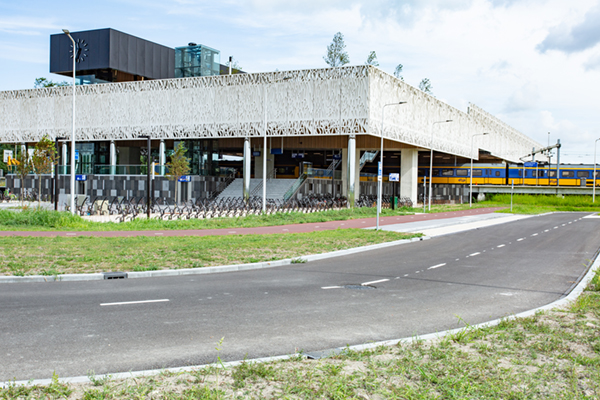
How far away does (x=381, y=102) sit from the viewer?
45.5 metres

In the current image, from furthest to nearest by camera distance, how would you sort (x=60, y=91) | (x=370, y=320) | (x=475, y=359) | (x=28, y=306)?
(x=60, y=91) → (x=28, y=306) → (x=370, y=320) → (x=475, y=359)

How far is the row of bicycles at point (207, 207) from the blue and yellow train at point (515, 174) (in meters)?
21.5

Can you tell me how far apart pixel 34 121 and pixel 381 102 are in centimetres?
3697

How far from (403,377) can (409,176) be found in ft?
167

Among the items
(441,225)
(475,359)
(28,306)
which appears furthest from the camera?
(441,225)

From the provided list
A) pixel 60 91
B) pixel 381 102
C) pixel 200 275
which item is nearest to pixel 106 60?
pixel 60 91

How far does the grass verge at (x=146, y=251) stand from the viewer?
12570mm

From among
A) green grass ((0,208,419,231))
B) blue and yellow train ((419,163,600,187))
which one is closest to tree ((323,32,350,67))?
blue and yellow train ((419,163,600,187))

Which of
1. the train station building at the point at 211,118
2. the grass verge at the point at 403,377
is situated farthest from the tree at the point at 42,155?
the grass verge at the point at 403,377

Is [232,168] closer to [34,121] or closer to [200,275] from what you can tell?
[34,121]

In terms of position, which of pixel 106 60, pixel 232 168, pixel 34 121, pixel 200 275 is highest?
pixel 106 60

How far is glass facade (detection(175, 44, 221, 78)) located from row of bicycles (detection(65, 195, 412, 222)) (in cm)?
1796

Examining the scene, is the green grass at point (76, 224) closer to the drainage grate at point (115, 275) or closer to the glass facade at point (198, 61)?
the drainage grate at point (115, 275)

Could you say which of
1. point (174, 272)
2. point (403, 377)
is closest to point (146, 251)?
point (174, 272)
